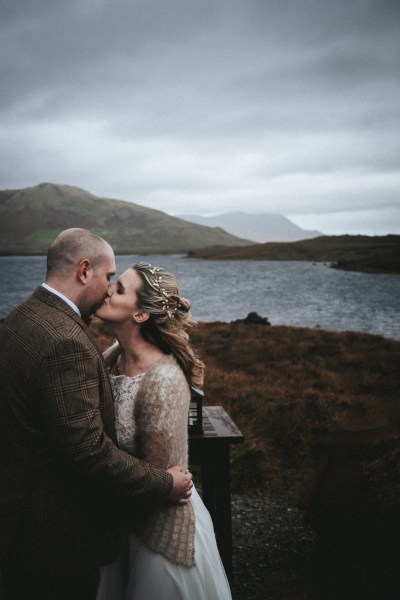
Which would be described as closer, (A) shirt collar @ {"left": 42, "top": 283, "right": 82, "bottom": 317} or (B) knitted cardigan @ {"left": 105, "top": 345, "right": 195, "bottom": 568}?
(A) shirt collar @ {"left": 42, "top": 283, "right": 82, "bottom": 317}

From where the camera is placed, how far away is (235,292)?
45.4 meters

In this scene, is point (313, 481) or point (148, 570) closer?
point (148, 570)

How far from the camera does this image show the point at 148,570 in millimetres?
2244

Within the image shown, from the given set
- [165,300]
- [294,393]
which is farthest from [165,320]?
[294,393]

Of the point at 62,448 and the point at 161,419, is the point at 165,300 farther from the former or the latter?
the point at 62,448

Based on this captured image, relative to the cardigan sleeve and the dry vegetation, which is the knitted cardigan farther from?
the dry vegetation

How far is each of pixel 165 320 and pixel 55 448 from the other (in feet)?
3.49

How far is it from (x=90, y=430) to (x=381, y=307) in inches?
1220

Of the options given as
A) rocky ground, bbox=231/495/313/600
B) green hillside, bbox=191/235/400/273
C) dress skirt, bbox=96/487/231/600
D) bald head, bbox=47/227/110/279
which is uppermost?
green hillside, bbox=191/235/400/273

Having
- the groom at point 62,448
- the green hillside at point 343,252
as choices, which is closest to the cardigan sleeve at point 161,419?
the groom at point 62,448

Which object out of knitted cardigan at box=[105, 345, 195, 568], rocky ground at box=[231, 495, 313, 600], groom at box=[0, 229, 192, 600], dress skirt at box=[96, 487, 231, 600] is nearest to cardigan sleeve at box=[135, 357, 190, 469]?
knitted cardigan at box=[105, 345, 195, 568]

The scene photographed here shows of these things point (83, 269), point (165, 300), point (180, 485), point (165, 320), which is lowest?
point (180, 485)

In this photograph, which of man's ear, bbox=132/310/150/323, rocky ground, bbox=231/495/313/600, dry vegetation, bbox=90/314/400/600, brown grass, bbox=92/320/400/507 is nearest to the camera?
man's ear, bbox=132/310/150/323

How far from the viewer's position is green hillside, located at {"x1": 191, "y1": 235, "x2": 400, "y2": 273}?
265 feet
